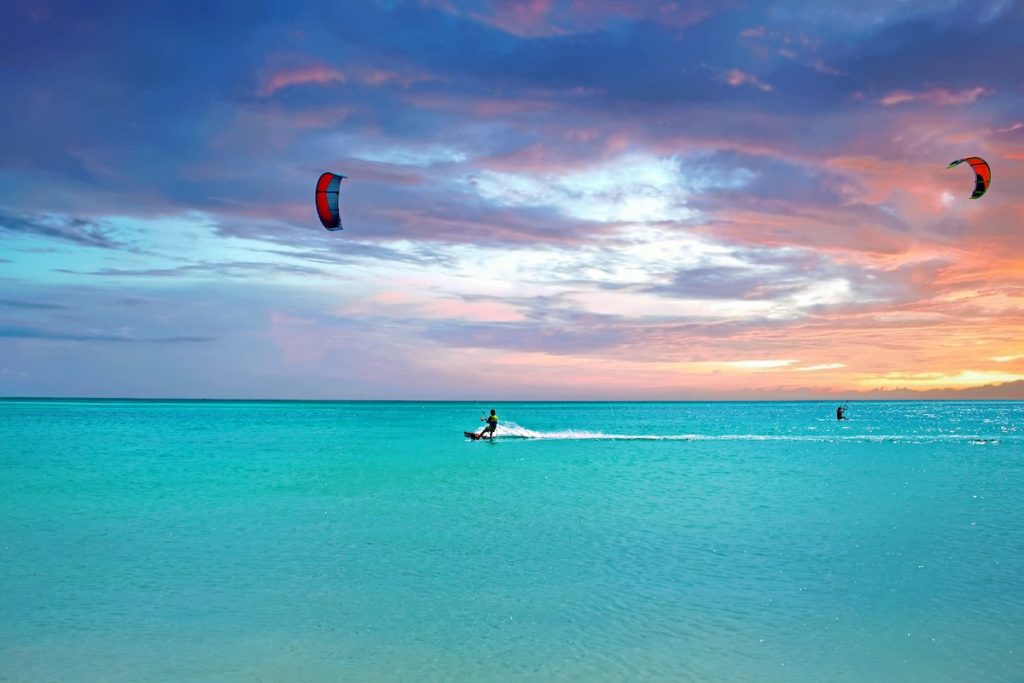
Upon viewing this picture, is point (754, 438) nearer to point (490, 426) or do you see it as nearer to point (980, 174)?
point (490, 426)

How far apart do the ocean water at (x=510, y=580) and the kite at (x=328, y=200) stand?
8585 mm

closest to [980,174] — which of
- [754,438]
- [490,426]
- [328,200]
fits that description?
[328,200]

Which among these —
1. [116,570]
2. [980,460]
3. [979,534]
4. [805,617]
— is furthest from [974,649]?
[980,460]

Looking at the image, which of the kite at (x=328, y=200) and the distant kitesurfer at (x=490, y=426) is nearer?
the kite at (x=328, y=200)

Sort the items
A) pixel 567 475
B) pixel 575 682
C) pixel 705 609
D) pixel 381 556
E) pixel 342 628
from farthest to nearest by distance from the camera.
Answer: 1. pixel 567 475
2. pixel 381 556
3. pixel 705 609
4. pixel 342 628
5. pixel 575 682

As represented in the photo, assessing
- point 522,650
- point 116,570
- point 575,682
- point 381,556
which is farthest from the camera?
point 381,556

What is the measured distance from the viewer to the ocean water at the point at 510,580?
29.0 ft

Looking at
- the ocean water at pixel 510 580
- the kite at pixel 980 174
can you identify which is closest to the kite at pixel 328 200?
the ocean water at pixel 510 580

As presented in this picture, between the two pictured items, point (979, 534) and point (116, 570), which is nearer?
point (116, 570)

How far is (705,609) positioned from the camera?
35.5 ft

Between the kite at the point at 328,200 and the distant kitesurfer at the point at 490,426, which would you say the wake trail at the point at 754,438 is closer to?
the distant kitesurfer at the point at 490,426

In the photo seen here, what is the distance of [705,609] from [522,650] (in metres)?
3.14

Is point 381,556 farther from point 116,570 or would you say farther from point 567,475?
point 567,475

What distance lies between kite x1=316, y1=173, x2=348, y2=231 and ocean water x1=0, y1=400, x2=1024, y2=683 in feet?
28.2
